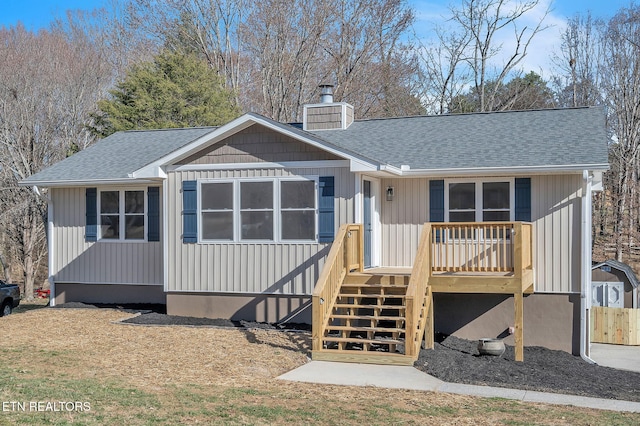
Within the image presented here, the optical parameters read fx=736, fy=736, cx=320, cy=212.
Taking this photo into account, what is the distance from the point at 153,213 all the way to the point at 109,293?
227cm

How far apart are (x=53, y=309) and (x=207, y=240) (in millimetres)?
4446

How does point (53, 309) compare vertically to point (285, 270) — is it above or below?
below

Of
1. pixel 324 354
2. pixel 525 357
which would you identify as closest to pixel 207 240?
pixel 324 354

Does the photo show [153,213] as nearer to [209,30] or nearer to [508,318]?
[508,318]

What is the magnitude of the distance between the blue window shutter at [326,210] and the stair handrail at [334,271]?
0.58 meters

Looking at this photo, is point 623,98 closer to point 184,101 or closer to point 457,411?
point 184,101

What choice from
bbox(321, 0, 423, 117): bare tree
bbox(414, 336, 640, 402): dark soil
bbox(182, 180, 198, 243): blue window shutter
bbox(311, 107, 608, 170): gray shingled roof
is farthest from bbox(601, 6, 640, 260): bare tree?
bbox(182, 180, 198, 243): blue window shutter

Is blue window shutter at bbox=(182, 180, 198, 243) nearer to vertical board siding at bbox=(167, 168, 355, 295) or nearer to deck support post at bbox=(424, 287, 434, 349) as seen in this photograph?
vertical board siding at bbox=(167, 168, 355, 295)

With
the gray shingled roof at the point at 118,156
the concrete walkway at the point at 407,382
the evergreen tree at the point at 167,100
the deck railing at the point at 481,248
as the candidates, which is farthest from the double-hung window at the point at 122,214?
the evergreen tree at the point at 167,100

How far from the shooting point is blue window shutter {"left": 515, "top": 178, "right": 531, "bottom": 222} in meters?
14.1

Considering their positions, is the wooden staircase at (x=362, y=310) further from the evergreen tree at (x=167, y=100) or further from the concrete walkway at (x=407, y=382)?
the evergreen tree at (x=167, y=100)

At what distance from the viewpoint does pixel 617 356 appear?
15.9m

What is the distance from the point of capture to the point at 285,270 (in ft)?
46.9

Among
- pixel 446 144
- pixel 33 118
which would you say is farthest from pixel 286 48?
pixel 446 144
